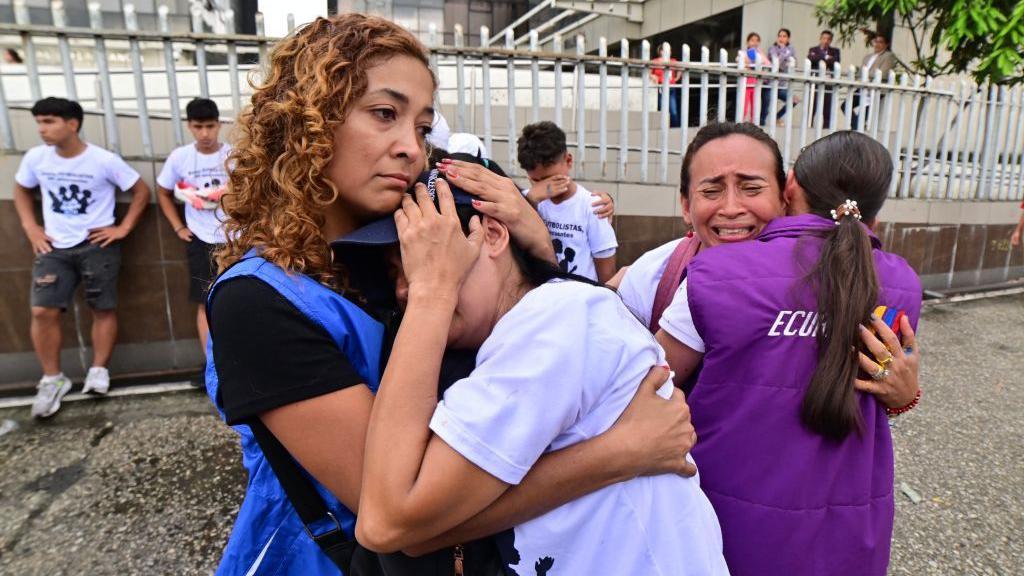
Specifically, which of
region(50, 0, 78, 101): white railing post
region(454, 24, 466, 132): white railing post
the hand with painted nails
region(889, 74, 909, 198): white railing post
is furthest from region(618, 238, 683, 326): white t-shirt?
region(889, 74, 909, 198): white railing post

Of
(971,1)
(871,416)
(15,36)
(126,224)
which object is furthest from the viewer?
(971,1)

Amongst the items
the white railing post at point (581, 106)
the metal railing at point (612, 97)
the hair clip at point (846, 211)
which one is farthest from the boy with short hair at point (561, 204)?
the hair clip at point (846, 211)

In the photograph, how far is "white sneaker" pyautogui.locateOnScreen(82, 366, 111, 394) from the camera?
442 cm

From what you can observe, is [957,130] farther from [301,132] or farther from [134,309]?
[134,309]

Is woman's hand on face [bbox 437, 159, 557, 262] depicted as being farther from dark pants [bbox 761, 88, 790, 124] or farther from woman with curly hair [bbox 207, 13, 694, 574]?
dark pants [bbox 761, 88, 790, 124]

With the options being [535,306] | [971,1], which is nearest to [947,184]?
[971,1]

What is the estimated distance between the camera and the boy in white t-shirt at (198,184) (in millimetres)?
4473

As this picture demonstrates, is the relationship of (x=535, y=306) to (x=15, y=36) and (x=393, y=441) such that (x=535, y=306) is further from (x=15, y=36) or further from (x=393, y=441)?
(x=15, y=36)

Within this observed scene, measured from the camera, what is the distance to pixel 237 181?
49.6 inches

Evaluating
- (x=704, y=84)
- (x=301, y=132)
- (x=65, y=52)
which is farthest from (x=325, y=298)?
(x=704, y=84)

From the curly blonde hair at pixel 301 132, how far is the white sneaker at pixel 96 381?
405 centimetres

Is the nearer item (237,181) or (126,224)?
(237,181)

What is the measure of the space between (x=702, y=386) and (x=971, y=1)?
781 centimetres

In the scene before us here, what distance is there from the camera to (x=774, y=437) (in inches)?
56.1
